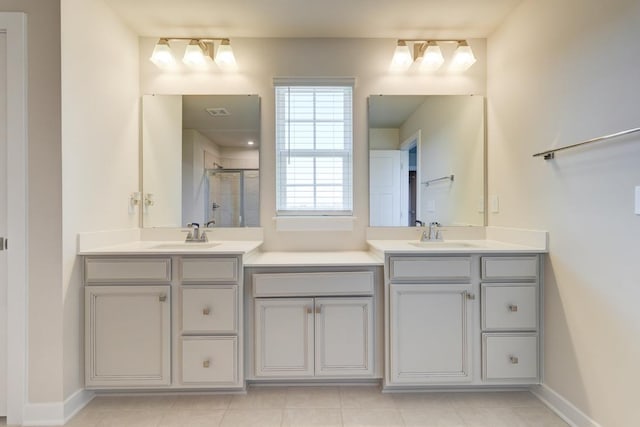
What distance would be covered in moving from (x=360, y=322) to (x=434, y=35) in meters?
2.06

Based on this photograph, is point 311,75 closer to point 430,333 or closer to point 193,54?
point 193,54

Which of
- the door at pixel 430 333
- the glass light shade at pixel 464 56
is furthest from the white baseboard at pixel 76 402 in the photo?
the glass light shade at pixel 464 56

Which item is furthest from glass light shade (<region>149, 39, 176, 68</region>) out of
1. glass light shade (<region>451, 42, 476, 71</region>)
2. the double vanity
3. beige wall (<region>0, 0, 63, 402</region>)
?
glass light shade (<region>451, 42, 476, 71</region>)

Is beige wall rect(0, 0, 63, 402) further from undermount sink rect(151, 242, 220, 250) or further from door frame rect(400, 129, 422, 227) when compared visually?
door frame rect(400, 129, 422, 227)

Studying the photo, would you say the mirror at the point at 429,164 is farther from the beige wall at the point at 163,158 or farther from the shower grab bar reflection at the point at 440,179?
the beige wall at the point at 163,158

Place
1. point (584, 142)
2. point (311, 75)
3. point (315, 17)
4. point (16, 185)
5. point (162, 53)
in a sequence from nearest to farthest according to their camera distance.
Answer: point (584, 142), point (16, 185), point (315, 17), point (162, 53), point (311, 75)

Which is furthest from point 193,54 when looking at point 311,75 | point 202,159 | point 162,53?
point 311,75

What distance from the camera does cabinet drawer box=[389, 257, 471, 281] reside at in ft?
6.47

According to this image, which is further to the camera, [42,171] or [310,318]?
[310,318]

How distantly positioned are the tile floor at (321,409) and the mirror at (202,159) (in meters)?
1.14

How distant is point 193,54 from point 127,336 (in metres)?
1.87

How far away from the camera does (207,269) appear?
194cm

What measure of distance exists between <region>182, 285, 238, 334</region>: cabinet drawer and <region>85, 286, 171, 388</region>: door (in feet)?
0.35

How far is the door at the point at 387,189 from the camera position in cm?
253
